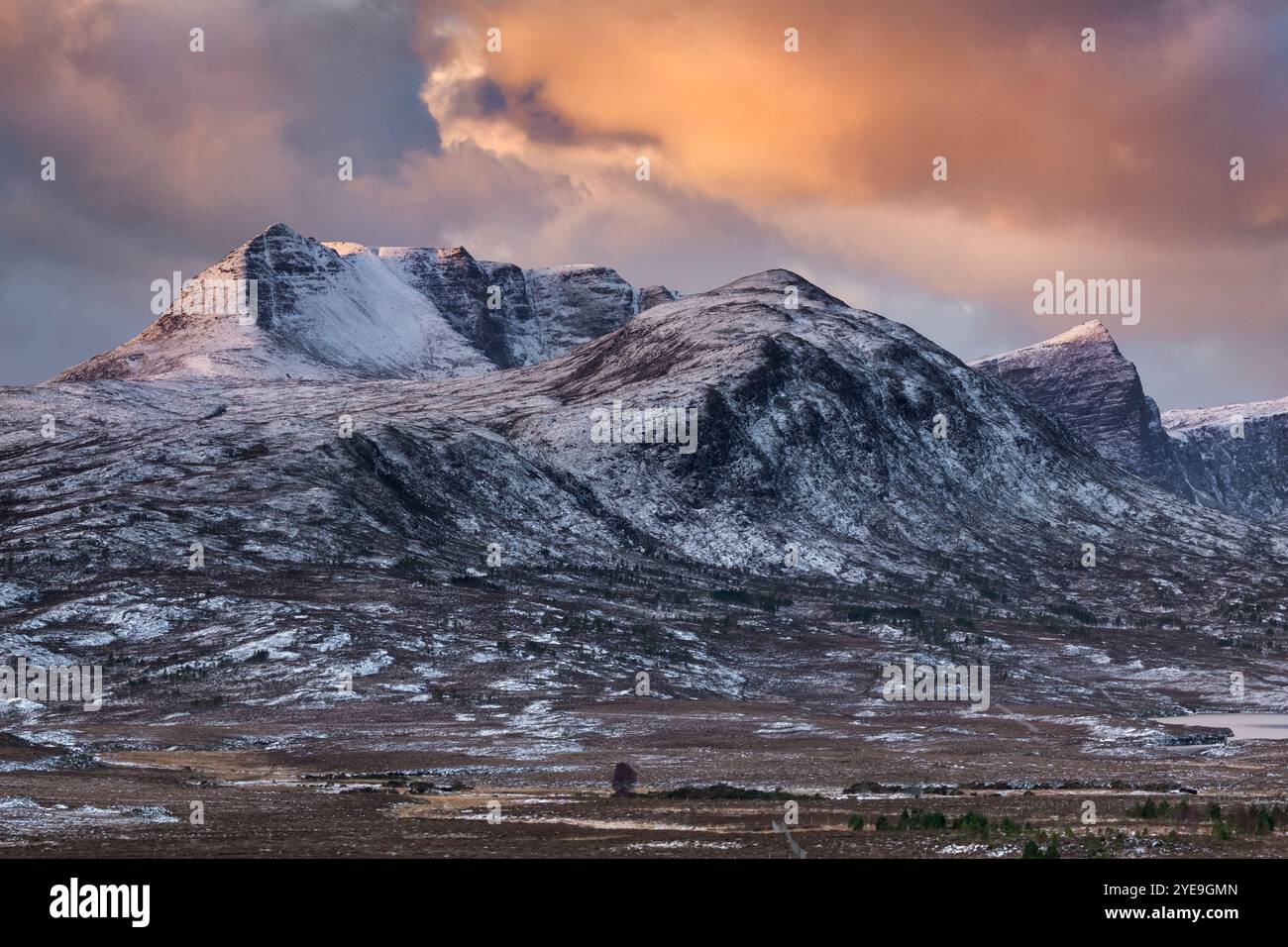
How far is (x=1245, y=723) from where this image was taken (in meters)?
157

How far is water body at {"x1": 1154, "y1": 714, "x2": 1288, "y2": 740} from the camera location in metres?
138

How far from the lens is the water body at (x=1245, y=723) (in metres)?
138

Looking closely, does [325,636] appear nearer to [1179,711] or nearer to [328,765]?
[328,765]

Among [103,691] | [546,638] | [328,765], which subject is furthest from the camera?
[546,638]

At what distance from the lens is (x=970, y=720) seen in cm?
14850
